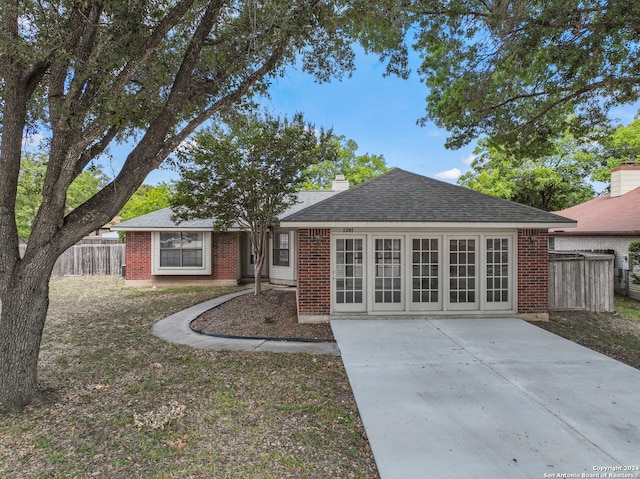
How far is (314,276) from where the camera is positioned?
7762 millimetres

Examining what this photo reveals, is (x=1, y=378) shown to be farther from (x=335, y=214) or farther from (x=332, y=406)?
(x=335, y=214)

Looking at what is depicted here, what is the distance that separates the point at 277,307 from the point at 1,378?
596 centimetres

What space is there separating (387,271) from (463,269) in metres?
1.74

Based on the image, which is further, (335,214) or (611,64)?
(335,214)

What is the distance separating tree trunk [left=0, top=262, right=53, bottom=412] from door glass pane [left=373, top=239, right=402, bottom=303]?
5.89 m

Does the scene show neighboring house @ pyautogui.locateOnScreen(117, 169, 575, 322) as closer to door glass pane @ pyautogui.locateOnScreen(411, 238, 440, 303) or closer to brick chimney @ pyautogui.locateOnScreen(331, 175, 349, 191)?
door glass pane @ pyautogui.locateOnScreen(411, 238, 440, 303)

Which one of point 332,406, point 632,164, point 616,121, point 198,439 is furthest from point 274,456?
point 632,164

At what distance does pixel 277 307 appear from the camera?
30.5 feet

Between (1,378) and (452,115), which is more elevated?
(452,115)

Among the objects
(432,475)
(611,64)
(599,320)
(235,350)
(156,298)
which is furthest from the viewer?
(156,298)

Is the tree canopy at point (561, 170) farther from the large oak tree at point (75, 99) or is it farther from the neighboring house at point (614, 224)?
the large oak tree at point (75, 99)

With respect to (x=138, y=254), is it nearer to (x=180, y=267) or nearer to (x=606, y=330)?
(x=180, y=267)

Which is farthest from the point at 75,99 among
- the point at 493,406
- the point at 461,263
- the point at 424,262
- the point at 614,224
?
the point at 614,224

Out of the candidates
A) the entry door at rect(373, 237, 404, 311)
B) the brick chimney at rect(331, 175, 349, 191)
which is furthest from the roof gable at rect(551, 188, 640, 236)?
the brick chimney at rect(331, 175, 349, 191)
